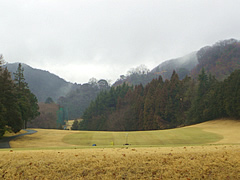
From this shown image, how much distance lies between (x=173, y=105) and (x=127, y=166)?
175ft

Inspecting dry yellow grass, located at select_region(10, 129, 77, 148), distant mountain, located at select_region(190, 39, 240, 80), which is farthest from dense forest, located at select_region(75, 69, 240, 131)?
distant mountain, located at select_region(190, 39, 240, 80)

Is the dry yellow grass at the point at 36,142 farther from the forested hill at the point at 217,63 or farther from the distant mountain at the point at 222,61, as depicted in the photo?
the distant mountain at the point at 222,61

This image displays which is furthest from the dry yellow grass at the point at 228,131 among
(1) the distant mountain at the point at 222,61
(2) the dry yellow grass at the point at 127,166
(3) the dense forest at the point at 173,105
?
(1) the distant mountain at the point at 222,61

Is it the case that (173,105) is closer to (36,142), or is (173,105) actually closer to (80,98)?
(36,142)

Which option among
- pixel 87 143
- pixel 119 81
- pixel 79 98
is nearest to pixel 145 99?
pixel 87 143

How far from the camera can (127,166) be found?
6895mm

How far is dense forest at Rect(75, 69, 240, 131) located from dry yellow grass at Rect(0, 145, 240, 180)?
112 feet

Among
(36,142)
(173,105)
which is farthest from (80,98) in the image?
(36,142)

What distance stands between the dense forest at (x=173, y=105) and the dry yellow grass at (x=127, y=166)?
3401cm

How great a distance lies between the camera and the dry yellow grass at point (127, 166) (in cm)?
662

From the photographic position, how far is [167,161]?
7059 mm

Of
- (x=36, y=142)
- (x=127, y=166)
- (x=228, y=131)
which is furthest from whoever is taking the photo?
(x=228, y=131)

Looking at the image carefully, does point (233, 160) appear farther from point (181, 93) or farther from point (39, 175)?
point (181, 93)

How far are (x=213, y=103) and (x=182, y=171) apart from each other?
1645 inches
